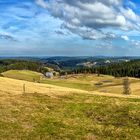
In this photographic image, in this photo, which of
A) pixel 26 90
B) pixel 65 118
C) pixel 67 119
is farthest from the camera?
pixel 26 90

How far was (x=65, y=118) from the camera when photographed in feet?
99.1

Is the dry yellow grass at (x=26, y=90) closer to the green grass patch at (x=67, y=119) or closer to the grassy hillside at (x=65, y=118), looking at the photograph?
the grassy hillside at (x=65, y=118)

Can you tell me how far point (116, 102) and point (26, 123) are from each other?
47.9ft

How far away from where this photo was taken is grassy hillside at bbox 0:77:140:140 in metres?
25.1

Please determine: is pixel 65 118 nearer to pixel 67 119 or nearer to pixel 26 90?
pixel 67 119

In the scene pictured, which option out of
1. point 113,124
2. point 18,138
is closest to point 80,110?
point 113,124

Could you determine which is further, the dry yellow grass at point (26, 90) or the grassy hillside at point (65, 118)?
the dry yellow grass at point (26, 90)

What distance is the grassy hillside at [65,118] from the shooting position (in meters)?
25.1

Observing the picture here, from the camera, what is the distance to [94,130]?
1047 inches

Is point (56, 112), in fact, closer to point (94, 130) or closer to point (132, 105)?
point (94, 130)

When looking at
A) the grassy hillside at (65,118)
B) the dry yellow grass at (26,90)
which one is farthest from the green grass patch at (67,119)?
the dry yellow grass at (26,90)

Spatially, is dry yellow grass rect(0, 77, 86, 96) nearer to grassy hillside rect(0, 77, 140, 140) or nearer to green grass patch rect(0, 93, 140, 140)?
grassy hillside rect(0, 77, 140, 140)

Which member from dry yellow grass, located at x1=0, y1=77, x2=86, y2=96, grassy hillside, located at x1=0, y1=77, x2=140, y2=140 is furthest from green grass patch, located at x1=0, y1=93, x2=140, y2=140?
dry yellow grass, located at x1=0, y1=77, x2=86, y2=96

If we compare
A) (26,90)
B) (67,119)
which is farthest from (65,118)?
(26,90)
